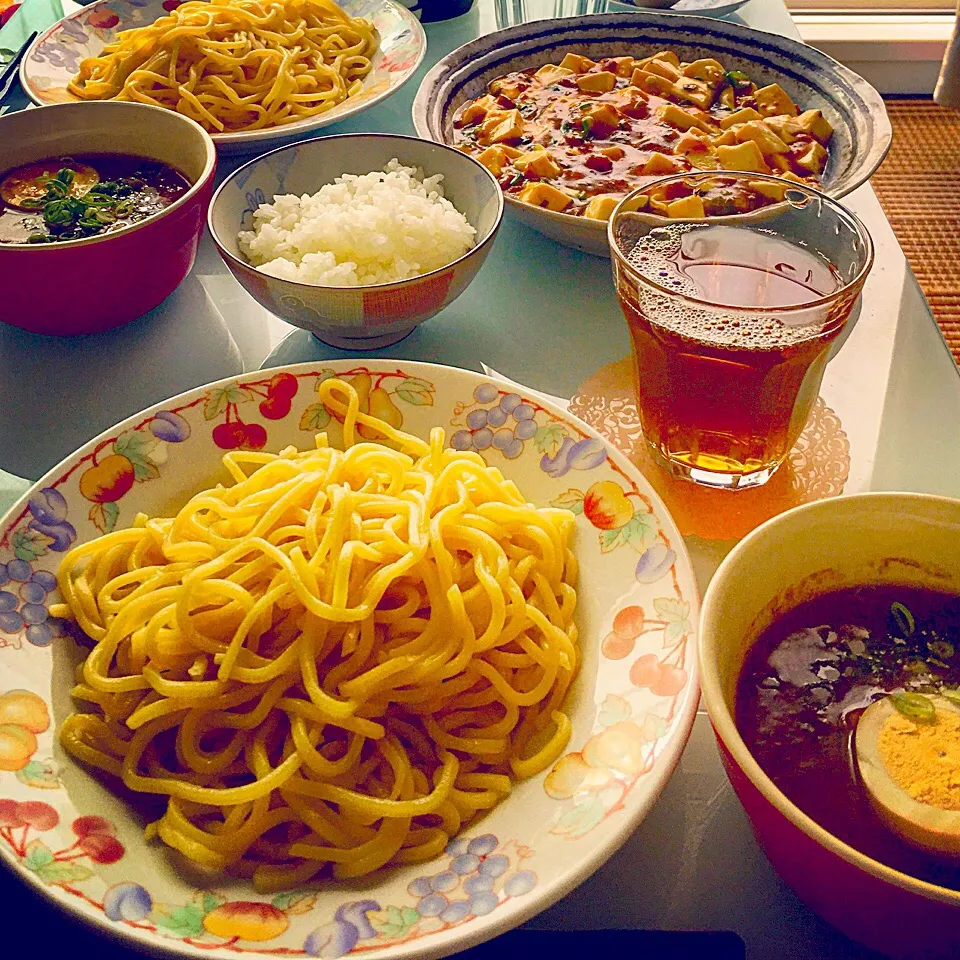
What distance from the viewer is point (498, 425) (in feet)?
3.30

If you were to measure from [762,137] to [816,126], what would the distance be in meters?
0.11

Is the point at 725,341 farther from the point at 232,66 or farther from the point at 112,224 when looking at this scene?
the point at 232,66

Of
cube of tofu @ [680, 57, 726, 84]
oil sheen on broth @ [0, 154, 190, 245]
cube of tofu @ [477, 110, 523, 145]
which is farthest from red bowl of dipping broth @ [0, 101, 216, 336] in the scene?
cube of tofu @ [680, 57, 726, 84]

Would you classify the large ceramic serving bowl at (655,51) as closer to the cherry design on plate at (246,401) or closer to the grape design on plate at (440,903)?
the cherry design on plate at (246,401)

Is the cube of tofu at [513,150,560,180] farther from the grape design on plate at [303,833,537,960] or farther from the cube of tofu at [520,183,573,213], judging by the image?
the grape design on plate at [303,833,537,960]

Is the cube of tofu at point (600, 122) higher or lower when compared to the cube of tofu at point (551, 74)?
lower

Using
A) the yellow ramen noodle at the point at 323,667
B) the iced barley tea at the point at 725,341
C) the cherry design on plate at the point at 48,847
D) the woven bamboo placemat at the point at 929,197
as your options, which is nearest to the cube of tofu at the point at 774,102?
the iced barley tea at the point at 725,341

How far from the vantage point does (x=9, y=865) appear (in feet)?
2.06

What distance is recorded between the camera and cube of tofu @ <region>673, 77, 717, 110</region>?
164 cm

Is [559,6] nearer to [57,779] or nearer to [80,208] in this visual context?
[80,208]

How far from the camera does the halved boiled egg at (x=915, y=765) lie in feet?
1.95

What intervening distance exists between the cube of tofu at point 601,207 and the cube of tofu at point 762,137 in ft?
1.07

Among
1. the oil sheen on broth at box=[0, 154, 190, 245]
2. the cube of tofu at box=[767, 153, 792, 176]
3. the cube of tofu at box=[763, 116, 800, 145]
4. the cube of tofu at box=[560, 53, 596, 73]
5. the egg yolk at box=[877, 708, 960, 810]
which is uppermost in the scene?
the oil sheen on broth at box=[0, 154, 190, 245]

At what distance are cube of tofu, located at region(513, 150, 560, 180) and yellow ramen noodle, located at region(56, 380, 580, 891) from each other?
716 millimetres
